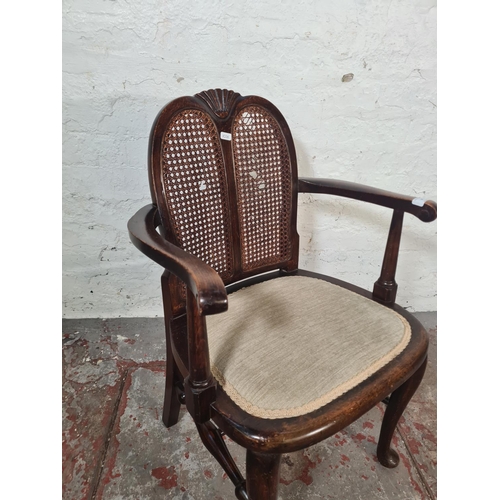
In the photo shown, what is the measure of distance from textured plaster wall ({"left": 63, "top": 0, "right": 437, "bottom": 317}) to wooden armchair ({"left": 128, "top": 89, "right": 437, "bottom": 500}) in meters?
0.45

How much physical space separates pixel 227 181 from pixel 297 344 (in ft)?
1.82

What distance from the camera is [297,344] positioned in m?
0.98

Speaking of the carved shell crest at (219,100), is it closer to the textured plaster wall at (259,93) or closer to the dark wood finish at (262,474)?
the textured plaster wall at (259,93)

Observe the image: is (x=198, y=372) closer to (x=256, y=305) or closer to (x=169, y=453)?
(x=256, y=305)

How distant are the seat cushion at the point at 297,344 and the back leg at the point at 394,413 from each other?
180 mm

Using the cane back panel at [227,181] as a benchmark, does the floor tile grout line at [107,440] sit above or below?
below

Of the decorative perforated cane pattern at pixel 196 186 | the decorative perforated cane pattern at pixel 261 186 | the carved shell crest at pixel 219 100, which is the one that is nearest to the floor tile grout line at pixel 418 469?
the decorative perforated cane pattern at pixel 261 186

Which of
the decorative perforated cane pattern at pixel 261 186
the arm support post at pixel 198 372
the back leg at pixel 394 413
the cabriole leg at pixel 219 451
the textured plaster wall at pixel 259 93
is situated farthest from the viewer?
the textured plaster wall at pixel 259 93

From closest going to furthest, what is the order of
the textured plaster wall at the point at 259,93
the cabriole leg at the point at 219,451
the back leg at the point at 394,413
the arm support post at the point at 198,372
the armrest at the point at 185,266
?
the armrest at the point at 185,266 < the arm support post at the point at 198,372 < the cabriole leg at the point at 219,451 < the back leg at the point at 394,413 < the textured plaster wall at the point at 259,93

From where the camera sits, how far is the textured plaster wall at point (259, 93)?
148cm

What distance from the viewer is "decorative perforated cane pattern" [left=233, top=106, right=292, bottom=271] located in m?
1.23

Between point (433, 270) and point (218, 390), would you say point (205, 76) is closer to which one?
point (218, 390)

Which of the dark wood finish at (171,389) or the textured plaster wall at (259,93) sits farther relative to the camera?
the textured plaster wall at (259,93)

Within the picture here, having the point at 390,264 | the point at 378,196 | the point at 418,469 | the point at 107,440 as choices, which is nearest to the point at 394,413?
the point at 418,469
